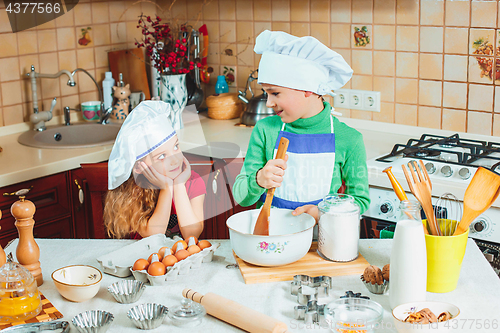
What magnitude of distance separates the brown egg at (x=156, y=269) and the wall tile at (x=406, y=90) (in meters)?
1.47

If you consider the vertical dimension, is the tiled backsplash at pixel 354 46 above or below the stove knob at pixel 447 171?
above

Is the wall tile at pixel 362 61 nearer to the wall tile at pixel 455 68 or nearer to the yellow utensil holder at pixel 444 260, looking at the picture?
the wall tile at pixel 455 68

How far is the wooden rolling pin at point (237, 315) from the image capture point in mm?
897

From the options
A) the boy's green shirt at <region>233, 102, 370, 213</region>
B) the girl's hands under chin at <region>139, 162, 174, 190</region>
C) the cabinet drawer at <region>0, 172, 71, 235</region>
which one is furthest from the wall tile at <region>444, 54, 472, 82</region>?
Result: the cabinet drawer at <region>0, 172, 71, 235</region>

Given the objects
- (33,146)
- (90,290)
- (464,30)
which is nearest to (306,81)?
(90,290)

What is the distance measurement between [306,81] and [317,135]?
0.52 feet

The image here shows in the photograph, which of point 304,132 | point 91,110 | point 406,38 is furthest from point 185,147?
point 406,38

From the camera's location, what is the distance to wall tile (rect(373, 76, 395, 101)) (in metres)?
2.23

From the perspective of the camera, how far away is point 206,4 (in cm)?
276

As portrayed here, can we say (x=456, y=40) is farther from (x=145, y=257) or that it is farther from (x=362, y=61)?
(x=145, y=257)

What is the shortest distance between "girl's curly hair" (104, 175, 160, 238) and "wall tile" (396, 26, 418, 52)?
125cm

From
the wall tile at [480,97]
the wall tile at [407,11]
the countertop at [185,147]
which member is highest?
the wall tile at [407,11]

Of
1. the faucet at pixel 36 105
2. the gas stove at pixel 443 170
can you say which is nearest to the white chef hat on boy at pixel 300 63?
the gas stove at pixel 443 170

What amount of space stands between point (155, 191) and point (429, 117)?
4.07 feet
